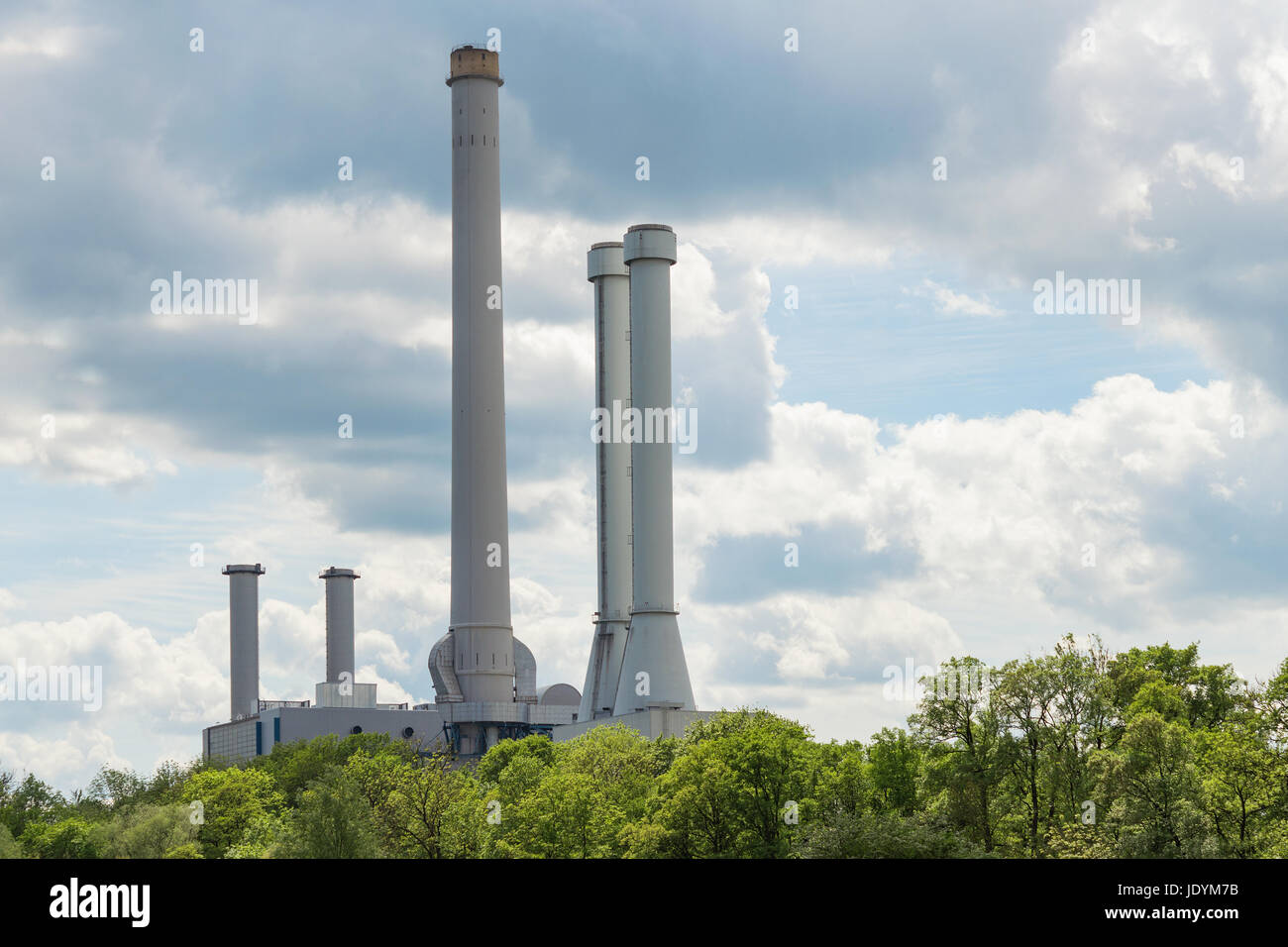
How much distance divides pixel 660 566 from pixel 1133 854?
4754cm

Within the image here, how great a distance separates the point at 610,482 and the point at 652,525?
1395 cm

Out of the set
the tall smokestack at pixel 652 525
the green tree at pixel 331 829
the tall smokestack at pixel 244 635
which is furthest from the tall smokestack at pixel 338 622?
the green tree at pixel 331 829

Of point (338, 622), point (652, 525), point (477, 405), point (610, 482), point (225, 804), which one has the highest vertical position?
point (477, 405)

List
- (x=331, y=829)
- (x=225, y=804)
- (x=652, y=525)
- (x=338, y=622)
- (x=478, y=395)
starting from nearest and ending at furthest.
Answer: (x=331, y=829), (x=225, y=804), (x=652, y=525), (x=478, y=395), (x=338, y=622)

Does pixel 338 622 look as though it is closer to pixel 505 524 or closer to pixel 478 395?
pixel 505 524

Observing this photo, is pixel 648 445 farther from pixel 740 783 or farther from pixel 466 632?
pixel 740 783

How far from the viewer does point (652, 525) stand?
98.0 m

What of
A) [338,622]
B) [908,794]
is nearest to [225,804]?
[908,794]

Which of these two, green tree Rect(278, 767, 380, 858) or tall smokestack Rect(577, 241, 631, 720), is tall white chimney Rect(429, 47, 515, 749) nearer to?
tall smokestack Rect(577, 241, 631, 720)

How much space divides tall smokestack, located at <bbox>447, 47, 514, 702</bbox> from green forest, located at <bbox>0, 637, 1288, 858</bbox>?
24.5m

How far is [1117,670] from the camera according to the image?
260 ft

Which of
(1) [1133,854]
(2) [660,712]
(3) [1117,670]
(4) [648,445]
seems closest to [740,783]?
(1) [1133,854]
